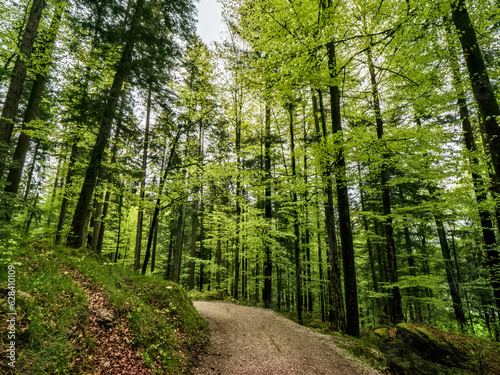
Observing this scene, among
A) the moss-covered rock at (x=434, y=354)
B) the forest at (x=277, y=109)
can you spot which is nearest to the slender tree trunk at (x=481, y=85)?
the forest at (x=277, y=109)

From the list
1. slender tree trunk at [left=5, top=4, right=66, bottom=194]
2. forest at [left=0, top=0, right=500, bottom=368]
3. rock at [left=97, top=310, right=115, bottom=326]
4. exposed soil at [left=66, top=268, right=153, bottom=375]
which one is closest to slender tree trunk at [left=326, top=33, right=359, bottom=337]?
forest at [left=0, top=0, right=500, bottom=368]

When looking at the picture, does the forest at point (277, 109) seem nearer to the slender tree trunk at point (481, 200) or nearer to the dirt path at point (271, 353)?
the slender tree trunk at point (481, 200)

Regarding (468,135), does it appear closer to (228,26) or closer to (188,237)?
(228,26)

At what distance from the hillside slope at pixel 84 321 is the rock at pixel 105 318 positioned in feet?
0.06

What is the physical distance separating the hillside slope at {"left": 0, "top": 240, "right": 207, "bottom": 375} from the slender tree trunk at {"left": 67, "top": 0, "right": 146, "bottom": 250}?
5.02 ft

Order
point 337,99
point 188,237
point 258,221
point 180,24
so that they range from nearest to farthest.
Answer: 1. point 337,99
2. point 180,24
3. point 258,221
4. point 188,237

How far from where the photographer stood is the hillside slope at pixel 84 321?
279cm

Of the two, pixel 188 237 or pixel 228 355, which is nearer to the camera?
pixel 228 355

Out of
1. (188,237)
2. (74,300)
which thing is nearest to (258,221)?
(74,300)

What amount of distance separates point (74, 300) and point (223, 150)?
7.72 m

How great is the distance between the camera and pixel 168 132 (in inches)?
333

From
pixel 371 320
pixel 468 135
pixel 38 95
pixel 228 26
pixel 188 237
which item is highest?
pixel 228 26

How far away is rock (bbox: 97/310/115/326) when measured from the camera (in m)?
3.92

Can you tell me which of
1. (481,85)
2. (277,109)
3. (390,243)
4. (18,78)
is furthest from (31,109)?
(390,243)
